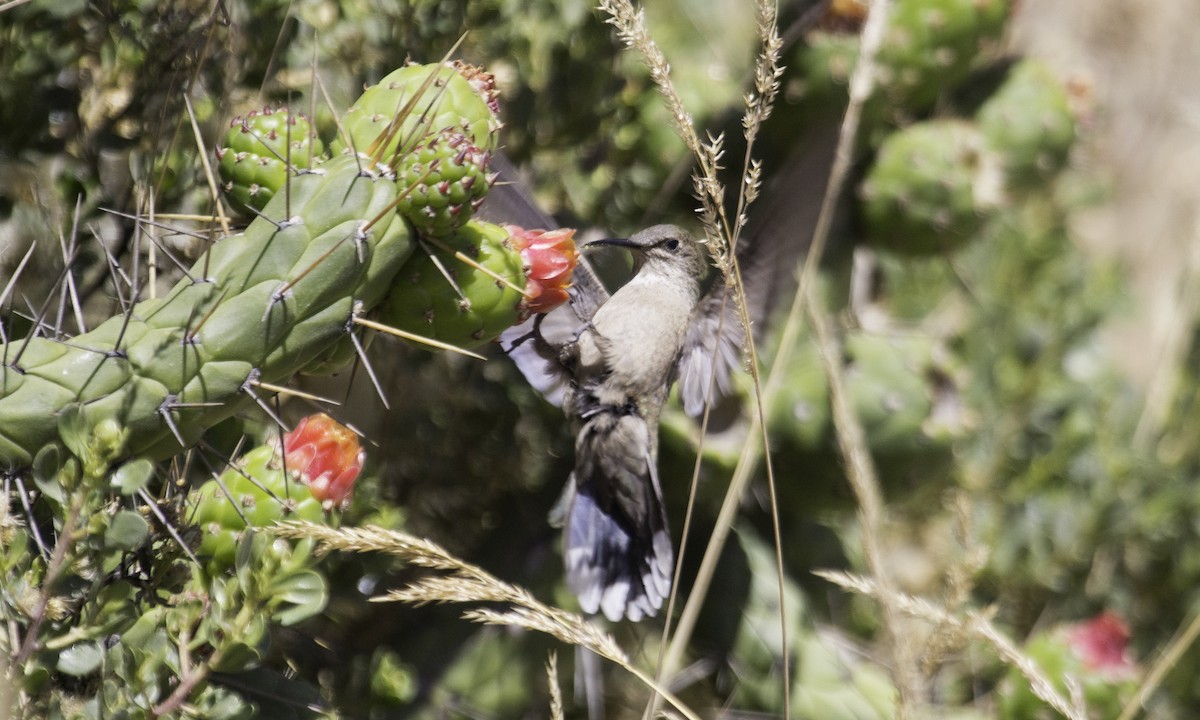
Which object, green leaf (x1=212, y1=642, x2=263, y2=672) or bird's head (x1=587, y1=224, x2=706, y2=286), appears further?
bird's head (x1=587, y1=224, x2=706, y2=286)

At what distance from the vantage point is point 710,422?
244 centimetres

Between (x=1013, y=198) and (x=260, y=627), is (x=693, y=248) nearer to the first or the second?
(x=260, y=627)

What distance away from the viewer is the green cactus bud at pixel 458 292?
4.45 ft

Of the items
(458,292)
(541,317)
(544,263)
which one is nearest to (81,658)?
(458,292)

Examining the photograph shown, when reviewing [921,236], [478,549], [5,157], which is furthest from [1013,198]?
[5,157]

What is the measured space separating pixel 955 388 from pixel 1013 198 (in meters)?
0.79

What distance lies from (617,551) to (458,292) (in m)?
0.98

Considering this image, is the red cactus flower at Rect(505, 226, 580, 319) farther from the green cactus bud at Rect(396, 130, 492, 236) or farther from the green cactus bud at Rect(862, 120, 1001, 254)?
the green cactus bud at Rect(862, 120, 1001, 254)

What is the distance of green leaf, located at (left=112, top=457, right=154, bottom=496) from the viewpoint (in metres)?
1.15

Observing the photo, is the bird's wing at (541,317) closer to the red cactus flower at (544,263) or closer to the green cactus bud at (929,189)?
the red cactus flower at (544,263)

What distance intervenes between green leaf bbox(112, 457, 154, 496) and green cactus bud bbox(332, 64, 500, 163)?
1.47ft

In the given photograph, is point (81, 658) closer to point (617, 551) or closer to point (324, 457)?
point (324, 457)

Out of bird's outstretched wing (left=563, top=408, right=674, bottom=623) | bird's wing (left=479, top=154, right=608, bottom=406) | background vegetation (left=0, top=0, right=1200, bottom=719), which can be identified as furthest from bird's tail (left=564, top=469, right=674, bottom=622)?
bird's wing (left=479, top=154, right=608, bottom=406)

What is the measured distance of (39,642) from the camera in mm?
1150
